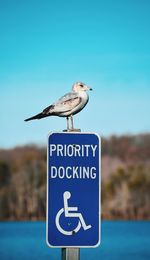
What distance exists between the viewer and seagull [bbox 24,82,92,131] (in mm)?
3389

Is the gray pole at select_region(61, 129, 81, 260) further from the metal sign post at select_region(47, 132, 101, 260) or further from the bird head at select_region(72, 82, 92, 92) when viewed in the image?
the bird head at select_region(72, 82, 92, 92)

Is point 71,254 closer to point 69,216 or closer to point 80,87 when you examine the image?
point 69,216

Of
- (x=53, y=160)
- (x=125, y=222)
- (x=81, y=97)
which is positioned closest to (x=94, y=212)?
(x=53, y=160)

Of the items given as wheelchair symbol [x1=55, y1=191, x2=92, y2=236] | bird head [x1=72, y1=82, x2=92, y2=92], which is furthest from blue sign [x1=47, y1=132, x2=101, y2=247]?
bird head [x1=72, y1=82, x2=92, y2=92]

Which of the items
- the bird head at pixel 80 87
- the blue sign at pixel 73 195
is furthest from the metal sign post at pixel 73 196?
the bird head at pixel 80 87

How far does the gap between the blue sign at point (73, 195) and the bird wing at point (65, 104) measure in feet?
1.13

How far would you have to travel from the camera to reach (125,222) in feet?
356

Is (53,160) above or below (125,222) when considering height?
below

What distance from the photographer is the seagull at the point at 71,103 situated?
3389 millimetres

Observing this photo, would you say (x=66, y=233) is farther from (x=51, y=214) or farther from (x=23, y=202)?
(x=23, y=202)

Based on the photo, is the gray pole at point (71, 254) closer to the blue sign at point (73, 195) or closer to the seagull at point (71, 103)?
the blue sign at point (73, 195)

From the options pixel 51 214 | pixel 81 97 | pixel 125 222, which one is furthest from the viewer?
pixel 125 222

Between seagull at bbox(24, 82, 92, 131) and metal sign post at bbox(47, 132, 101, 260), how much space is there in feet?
1.04

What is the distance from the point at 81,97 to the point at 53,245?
0.73 metres
